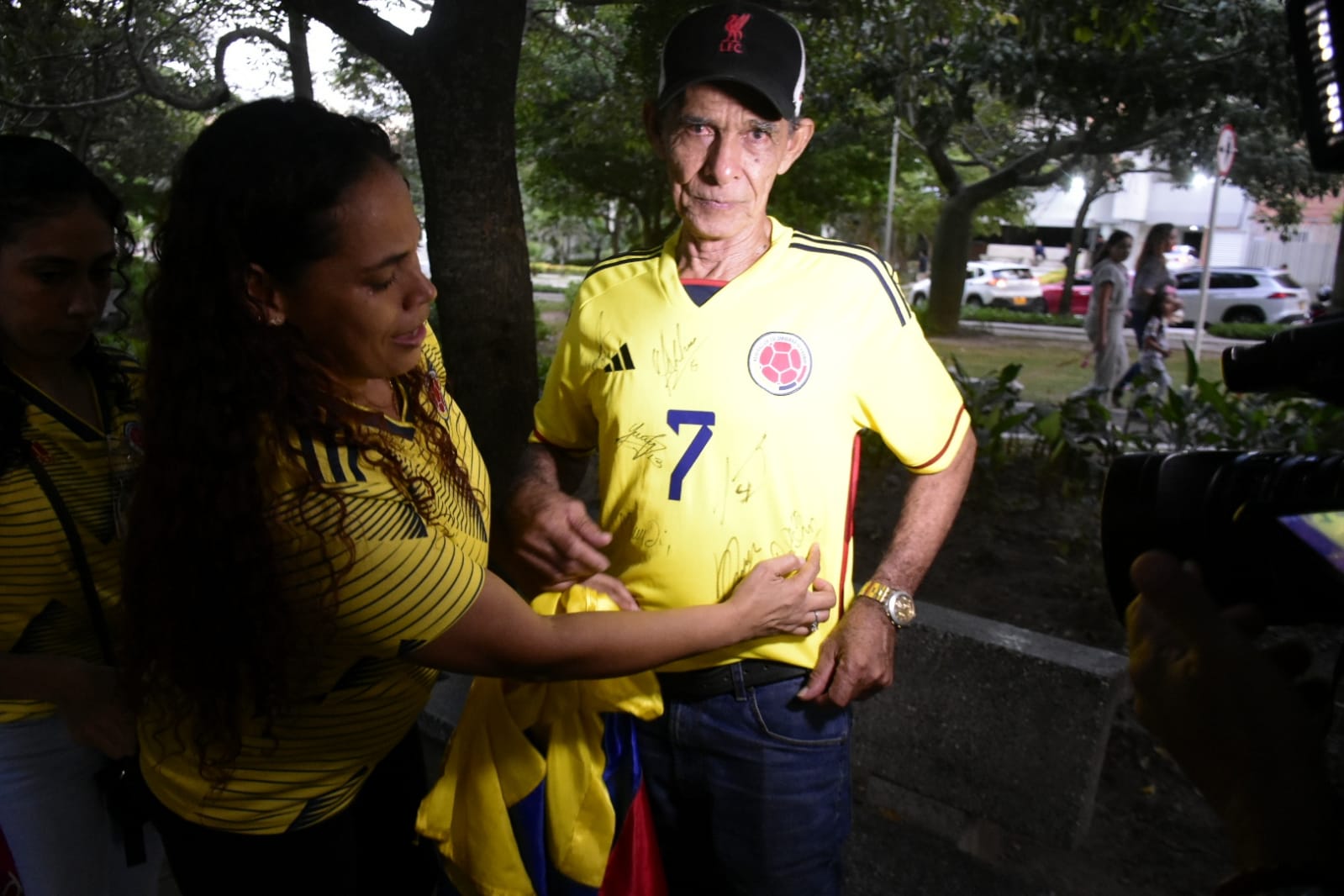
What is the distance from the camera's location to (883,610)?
171 cm

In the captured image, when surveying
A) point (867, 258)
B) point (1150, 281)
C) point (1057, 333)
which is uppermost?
point (867, 258)

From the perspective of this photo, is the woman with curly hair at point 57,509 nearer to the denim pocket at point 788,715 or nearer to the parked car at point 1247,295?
the denim pocket at point 788,715

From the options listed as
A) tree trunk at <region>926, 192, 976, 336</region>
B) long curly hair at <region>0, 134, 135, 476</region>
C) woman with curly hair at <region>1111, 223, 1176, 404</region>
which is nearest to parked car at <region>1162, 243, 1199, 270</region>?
tree trunk at <region>926, 192, 976, 336</region>

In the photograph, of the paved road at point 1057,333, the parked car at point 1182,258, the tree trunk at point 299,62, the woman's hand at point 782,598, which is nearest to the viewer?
the woman's hand at point 782,598

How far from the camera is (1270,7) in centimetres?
841

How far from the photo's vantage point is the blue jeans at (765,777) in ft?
5.48

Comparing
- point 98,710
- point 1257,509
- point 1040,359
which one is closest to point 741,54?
point 1257,509

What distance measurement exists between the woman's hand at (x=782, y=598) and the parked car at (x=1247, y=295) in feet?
75.9

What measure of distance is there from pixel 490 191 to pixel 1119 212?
4468 centimetres

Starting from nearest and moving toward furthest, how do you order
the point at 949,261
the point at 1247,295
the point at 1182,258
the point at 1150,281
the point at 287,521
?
the point at 287,521 < the point at 1150,281 < the point at 949,261 < the point at 1247,295 < the point at 1182,258

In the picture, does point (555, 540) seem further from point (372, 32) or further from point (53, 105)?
point (53, 105)

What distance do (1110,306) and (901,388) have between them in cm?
834

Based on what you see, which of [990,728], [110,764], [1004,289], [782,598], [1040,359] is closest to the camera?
[782,598]

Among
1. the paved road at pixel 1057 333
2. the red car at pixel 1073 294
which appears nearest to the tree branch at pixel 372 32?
the paved road at pixel 1057 333
